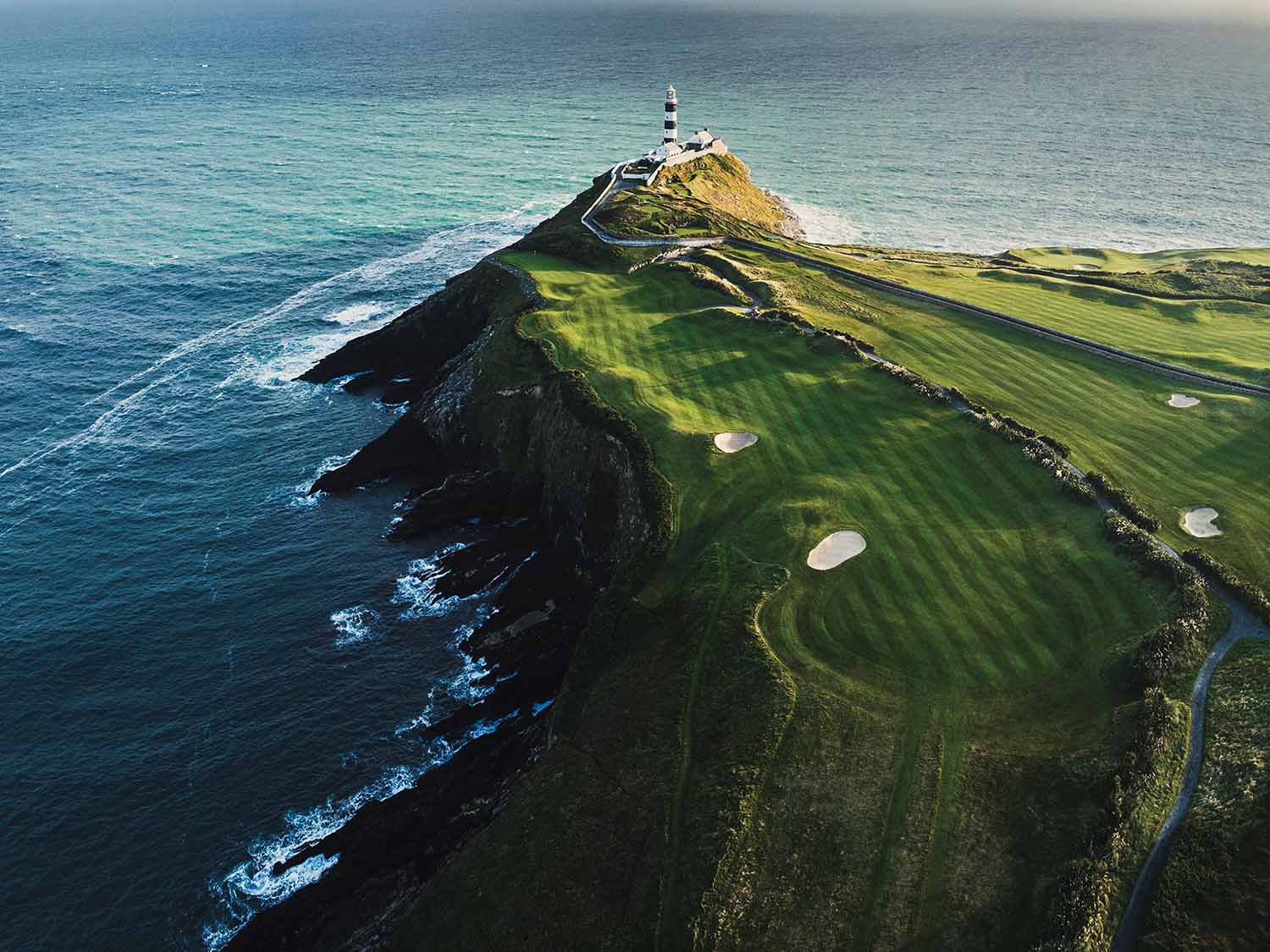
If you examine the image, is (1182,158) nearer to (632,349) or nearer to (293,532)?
(632,349)

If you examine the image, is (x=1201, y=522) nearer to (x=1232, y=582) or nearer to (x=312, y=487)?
(x=1232, y=582)

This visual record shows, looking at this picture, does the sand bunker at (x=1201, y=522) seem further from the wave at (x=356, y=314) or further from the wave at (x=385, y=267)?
the wave at (x=385, y=267)

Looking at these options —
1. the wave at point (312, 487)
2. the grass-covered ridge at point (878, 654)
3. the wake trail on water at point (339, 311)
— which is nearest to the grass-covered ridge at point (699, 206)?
the wake trail on water at point (339, 311)

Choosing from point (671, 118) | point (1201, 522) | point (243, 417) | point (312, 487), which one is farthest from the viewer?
point (671, 118)

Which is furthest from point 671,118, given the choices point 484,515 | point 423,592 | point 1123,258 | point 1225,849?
point 1225,849

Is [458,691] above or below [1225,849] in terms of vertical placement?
below

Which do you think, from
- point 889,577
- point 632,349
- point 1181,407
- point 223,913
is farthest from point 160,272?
point 1181,407
